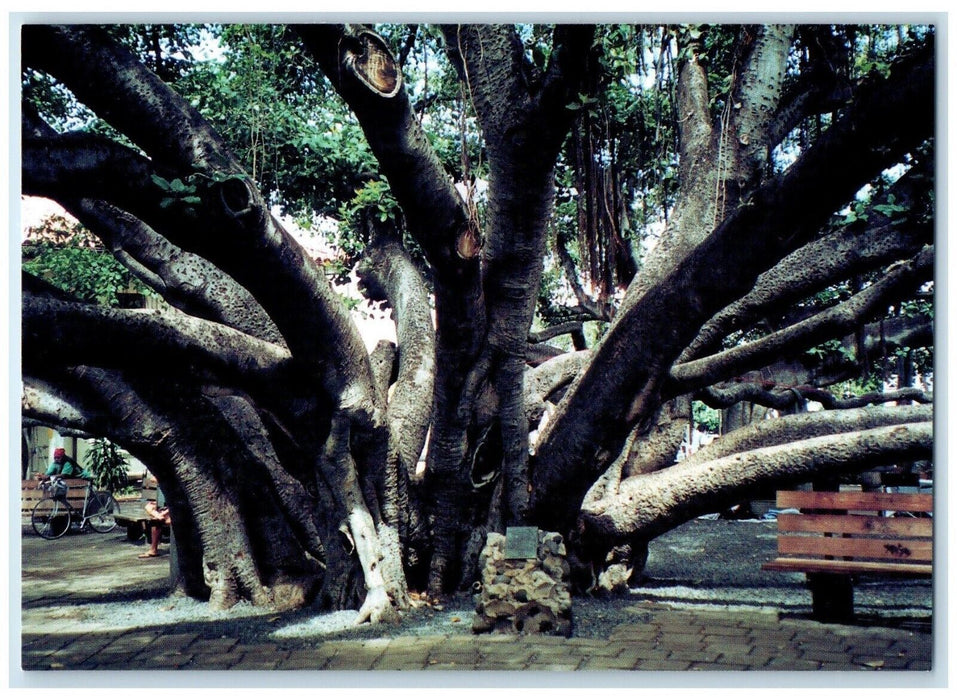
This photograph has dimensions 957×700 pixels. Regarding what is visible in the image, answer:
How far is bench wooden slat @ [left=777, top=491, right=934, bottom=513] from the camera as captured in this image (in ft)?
17.6

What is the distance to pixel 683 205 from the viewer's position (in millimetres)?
6348

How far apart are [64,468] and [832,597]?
9.91 m

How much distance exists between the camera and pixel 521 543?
17.6ft

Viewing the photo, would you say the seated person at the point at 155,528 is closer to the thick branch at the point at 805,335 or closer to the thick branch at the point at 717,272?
the thick branch at the point at 717,272

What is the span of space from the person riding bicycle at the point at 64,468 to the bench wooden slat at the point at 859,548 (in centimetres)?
915

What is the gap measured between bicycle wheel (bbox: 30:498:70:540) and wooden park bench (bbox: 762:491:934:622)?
8879 mm

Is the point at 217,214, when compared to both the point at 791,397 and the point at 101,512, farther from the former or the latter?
the point at 101,512

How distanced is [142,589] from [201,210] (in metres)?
4.04

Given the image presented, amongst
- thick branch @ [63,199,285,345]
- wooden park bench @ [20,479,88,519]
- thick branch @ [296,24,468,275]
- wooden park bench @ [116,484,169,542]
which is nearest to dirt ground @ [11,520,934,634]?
wooden park bench @ [116,484,169,542]

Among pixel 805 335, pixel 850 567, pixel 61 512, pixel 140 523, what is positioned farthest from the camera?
pixel 61 512

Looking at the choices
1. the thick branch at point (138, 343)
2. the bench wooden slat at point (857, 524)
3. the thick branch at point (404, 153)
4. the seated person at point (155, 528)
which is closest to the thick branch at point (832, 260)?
the bench wooden slat at point (857, 524)

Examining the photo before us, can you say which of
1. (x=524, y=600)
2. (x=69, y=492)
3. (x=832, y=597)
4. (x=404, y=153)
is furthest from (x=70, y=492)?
(x=832, y=597)

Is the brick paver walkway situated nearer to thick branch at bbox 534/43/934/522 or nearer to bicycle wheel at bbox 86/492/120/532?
thick branch at bbox 534/43/934/522

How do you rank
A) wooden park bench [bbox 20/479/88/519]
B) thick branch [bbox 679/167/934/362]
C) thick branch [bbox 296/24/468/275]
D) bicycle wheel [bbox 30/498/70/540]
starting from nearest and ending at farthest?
thick branch [bbox 296/24/468/275], thick branch [bbox 679/167/934/362], bicycle wheel [bbox 30/498/70/540], wooden park bench [bbox 20/479/88/519]
